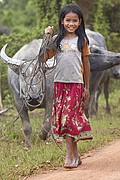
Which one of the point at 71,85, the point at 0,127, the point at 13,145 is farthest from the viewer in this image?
the point at 0,127

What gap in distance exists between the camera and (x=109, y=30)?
800 inches

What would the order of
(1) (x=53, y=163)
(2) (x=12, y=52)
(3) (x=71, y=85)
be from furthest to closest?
1. (2) (x=12, y=52)
2. (1) (x=53, y=163)
3. (3) (x=71, y=85)

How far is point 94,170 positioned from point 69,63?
3.86 ft

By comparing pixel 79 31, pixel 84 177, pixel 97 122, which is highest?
pixel 79 31

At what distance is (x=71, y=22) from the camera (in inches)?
253

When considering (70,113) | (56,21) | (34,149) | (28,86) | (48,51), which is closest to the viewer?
(70,113)

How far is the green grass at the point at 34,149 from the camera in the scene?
22.2 ft

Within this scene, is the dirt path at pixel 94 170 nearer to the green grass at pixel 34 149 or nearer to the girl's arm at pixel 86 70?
the green grass at pixel 34 149

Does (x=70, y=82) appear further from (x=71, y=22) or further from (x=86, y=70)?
(x=71, y=22)

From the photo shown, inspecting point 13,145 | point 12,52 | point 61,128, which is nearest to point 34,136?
point 13,145

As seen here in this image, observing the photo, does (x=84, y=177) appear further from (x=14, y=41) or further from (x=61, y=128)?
(x=14, y=41)

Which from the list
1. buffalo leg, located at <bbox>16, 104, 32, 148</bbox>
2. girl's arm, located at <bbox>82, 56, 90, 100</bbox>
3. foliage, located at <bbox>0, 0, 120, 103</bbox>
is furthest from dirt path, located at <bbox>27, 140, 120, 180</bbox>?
foliage, located at <bbox>0, 0, 120, 103</bbox>

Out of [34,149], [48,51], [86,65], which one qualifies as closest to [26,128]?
[34,149]

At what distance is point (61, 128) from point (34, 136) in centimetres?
→ 308
